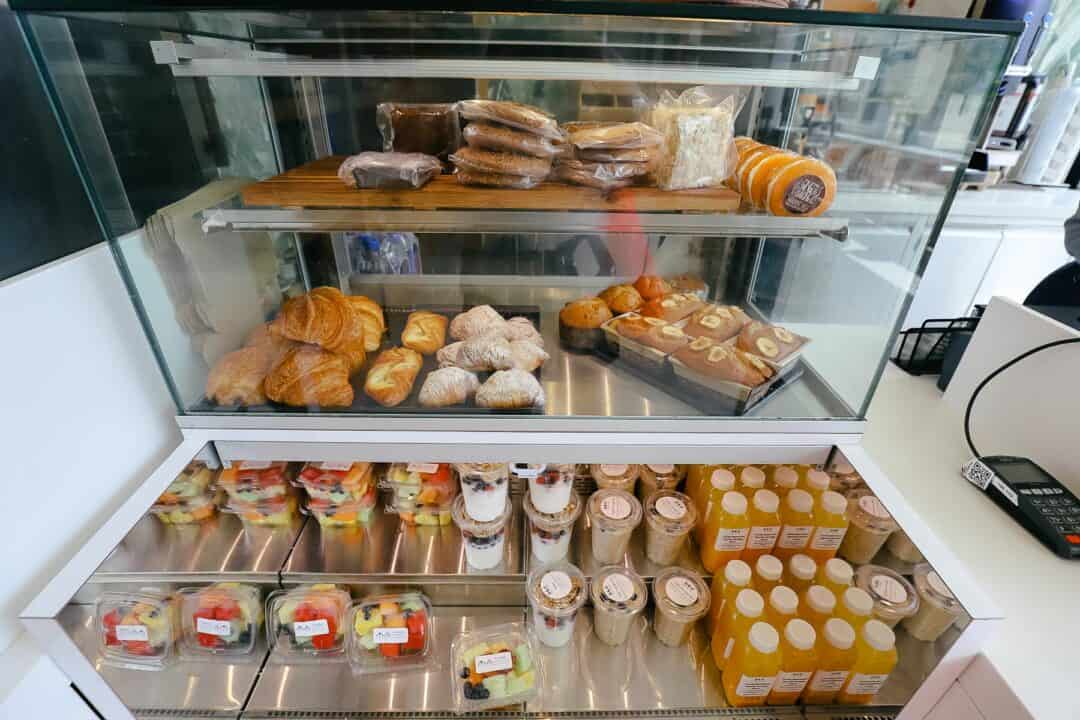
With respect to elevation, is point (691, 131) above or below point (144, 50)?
below

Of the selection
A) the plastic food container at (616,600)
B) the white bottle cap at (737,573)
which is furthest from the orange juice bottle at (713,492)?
the plastic food container at (616,600)

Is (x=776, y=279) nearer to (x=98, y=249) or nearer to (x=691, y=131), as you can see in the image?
(x=691, y=131)

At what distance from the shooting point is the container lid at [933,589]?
85cm

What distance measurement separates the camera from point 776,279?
140 cm

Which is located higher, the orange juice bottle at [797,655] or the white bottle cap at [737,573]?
the white bottle cap at [737,573]

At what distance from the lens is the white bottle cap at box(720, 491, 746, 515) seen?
1229 millimetres

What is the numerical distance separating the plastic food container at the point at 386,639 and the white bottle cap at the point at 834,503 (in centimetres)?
98

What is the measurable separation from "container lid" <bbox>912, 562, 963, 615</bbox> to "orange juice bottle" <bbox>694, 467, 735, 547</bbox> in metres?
0.39

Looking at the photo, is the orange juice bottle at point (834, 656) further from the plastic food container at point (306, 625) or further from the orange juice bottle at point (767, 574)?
the plastic food container at point (306, 625)

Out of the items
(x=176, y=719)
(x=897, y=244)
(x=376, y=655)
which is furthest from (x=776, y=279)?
(x=176, y=719)

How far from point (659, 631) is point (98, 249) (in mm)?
1406

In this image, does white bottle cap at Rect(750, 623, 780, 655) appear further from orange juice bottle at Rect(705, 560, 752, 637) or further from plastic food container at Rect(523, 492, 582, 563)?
plastic food container at Rect(523, 492, 582, 563)

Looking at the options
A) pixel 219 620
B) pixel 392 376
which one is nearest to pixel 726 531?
pixel 392 376

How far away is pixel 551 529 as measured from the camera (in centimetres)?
130
